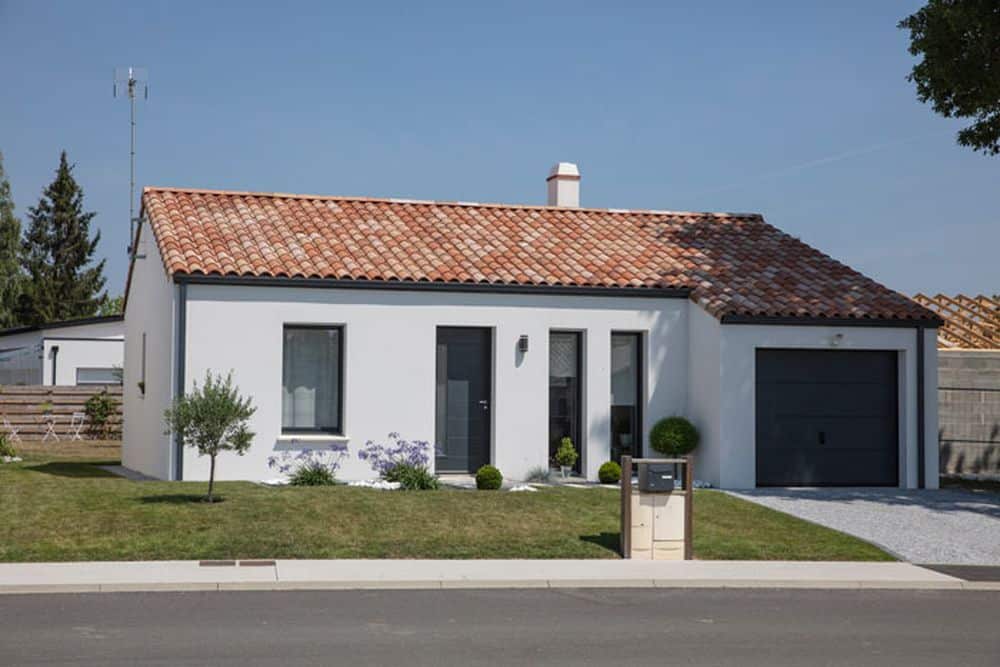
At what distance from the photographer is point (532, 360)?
72.9 ft

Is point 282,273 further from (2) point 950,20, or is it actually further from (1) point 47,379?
(1) point 47,379

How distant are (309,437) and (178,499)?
3.66m

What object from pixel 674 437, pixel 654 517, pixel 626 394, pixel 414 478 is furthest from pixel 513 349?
pixel 654 517

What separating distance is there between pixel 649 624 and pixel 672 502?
14.6 ft

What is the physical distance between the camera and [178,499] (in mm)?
17625

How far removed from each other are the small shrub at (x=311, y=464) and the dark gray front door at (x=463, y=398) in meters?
1.87

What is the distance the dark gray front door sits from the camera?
22.2m

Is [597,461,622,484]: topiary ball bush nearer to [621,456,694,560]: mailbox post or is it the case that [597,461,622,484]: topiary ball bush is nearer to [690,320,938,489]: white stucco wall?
[690,320,938,489]: white stucco wall

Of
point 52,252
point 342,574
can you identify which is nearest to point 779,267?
point 342,574

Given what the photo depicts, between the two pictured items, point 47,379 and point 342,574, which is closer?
point 342,574

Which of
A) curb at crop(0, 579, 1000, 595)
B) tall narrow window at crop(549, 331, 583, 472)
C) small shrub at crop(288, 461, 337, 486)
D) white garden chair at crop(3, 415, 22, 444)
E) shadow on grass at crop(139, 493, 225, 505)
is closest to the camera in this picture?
curb at crop(0, 579, 1000, 595)

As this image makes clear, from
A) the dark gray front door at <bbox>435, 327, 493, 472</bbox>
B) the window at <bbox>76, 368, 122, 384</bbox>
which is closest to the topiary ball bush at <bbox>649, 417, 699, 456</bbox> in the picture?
the dark gray front door at <bbox>435, 327, 493, 472</bbox>

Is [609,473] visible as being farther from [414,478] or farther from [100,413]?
[100,413]

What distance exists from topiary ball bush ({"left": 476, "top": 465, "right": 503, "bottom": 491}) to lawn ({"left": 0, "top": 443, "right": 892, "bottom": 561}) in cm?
106
